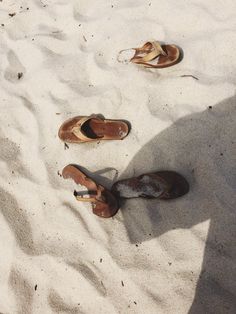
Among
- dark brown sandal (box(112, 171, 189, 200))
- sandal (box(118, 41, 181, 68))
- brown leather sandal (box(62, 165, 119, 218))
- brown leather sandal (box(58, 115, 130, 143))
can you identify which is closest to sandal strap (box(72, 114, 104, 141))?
brown leather sandal (box(58, 115, 130, 143))

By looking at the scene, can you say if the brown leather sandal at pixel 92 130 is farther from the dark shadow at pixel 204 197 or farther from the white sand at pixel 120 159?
the dark shadow at pixel 204 197

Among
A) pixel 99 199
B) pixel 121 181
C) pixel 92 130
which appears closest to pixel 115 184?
pixel 121 181

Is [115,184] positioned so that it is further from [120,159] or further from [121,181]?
[120,159]

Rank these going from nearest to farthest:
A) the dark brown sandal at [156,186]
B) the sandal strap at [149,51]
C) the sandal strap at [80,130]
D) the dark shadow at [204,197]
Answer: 1. the dark shadow at [204,197]
2. the dark brown sandal at [156,186]
3. the sandal strap at [80,130]
4. the sandal strap at [149,51]

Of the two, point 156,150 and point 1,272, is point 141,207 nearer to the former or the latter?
point 156,150

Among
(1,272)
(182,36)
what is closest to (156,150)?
(182,36)

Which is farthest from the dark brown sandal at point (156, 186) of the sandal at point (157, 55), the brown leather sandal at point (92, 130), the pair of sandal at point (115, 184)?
the sandal at point (157, 55)

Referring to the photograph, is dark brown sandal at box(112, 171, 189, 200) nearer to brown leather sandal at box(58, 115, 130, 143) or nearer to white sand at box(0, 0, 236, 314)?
white sand at box(0, 0, 236, 314)
